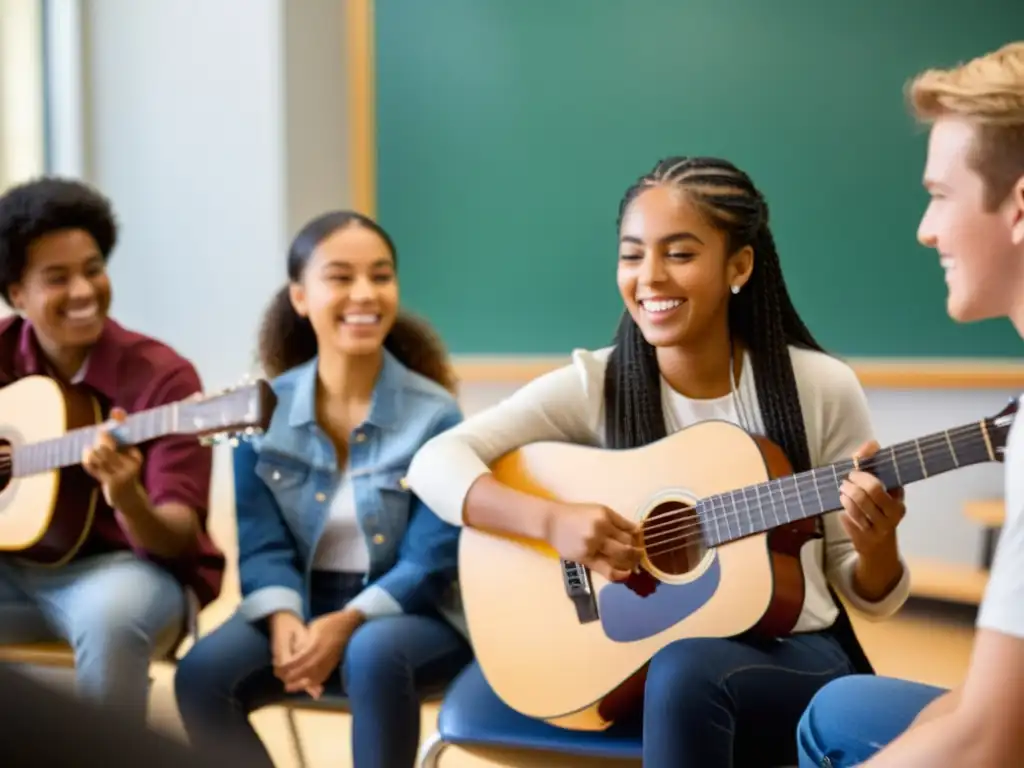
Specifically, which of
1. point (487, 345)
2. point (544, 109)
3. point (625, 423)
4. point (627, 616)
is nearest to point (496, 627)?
point (627, 616)

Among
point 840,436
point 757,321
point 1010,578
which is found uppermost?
point 757,321

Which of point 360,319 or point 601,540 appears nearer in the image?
point 601,540

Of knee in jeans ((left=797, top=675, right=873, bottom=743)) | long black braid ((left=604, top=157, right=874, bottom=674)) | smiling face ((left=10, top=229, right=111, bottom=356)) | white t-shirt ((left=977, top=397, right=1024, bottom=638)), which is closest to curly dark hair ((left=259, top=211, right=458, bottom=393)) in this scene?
smiling face ((left=10, top=229, right=111, bottom=356))

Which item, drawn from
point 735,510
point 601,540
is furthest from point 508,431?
point 735,510

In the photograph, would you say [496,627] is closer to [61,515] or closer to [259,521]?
[259,521]

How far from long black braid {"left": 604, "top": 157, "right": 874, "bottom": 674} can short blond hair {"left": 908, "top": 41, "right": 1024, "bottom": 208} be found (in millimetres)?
232

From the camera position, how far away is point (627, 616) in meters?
1.03

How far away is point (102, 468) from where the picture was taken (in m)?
1.29

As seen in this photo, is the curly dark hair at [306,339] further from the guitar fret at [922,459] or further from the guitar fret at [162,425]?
the guitar fret at [922,459]

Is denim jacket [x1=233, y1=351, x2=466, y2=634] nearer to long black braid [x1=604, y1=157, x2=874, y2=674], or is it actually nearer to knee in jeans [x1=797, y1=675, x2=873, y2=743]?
long black braid [x1=604, y1=157, x2=874, y2=674]

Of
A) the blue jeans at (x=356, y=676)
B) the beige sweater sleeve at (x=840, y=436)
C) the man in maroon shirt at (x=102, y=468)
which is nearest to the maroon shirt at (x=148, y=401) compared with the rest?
the man in maroon shirt at (x=102, y=468)

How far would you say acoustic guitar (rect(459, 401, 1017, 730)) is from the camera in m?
0.98

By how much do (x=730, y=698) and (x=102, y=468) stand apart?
2.62 feet

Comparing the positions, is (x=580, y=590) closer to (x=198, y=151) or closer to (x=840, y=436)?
(x=840, y=436)
